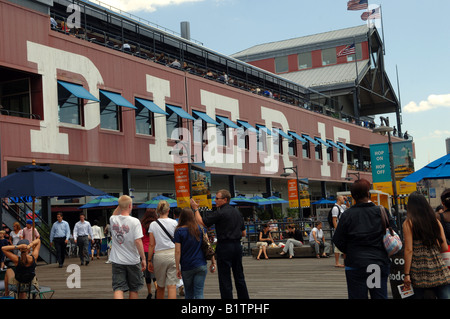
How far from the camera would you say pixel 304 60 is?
65375mm

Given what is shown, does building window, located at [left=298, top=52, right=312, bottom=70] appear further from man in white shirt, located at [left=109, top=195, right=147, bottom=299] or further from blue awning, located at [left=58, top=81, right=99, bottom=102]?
man in white shirt, located at [left=109, top=195, right=147, bottom=299]

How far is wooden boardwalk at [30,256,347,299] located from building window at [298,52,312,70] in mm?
46408

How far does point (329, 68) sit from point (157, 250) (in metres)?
55.9

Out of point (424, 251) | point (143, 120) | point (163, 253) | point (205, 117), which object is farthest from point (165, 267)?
point (205, 117)

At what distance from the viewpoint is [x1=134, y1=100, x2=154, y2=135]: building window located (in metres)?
30.6

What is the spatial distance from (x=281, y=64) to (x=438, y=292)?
6133cm

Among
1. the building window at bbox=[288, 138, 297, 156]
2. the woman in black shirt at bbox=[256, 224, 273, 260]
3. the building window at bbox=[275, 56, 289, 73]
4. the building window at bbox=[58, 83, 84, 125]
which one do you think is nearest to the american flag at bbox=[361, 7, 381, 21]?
the building window at bbox=[275, 56, 289, 73]

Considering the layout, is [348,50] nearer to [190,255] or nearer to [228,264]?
[228,264]

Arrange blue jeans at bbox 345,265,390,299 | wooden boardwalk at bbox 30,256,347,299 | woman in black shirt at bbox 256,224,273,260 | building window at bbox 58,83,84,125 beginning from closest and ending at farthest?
blue jeans at bbox 345,265,390,299 < wooden boardwalk at bbox 30,256,347,299 < woman in black shirt at bbox 256,224,273,260 < building window at bbox 58,83,84,125

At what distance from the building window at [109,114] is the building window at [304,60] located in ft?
129

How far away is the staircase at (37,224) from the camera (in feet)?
72.3

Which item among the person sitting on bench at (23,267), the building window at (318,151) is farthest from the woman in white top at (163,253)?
the building window at (318,151)

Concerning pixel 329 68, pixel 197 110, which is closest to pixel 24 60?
pixel 197 110

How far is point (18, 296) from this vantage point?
32.7 feet
